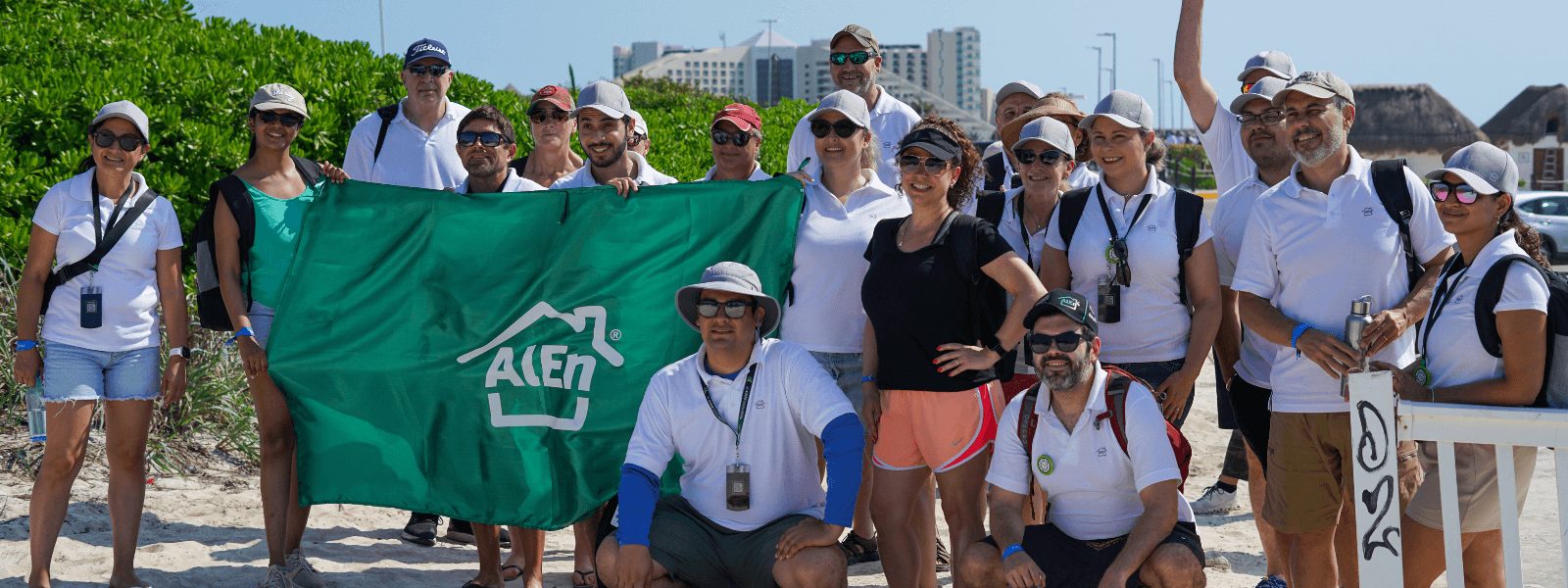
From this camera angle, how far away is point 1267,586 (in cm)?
546

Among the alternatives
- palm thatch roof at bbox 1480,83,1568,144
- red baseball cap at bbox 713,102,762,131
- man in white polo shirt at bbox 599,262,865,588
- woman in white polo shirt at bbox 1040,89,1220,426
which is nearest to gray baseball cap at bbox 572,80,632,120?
red baseball cap at bbox 713,102,762,131

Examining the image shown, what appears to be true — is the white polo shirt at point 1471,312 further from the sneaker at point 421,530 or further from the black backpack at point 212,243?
the sneaker at point 421,530

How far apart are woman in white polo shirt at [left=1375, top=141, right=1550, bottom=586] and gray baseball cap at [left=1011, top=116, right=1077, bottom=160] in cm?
131

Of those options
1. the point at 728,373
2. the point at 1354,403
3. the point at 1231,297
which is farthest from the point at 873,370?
the point at 1354,403

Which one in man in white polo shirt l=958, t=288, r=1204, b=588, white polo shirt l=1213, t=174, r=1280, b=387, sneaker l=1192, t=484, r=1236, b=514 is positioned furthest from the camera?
sneaker l=1192, t=484, r=1236, b=514

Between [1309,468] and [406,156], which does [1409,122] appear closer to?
[406,156]

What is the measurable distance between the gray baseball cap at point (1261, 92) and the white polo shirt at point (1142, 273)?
0.73m

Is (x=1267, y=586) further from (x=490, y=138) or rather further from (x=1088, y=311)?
(x=490, y=138)

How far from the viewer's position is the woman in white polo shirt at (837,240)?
5.16 m

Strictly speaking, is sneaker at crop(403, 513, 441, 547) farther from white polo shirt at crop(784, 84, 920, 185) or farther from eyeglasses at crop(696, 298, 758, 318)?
eyeglasses at crop(696, 298, 758, 318)

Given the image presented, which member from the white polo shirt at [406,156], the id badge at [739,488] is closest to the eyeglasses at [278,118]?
the white polo shirt at [406,156]

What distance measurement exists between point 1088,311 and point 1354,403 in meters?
0.86

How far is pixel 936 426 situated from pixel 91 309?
3101 mm

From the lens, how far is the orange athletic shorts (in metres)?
4.80
